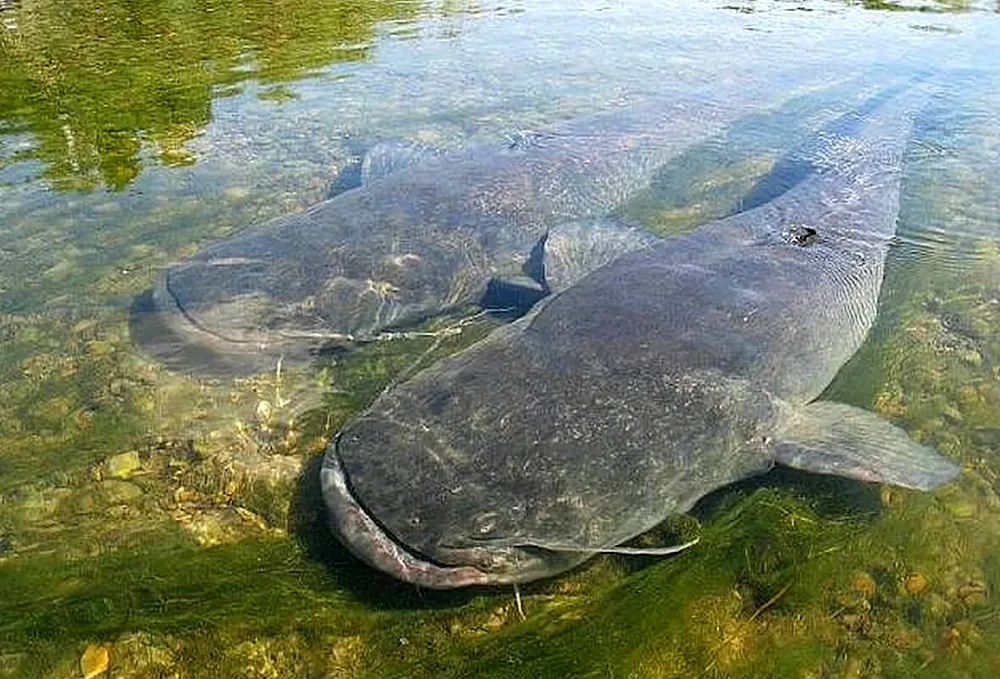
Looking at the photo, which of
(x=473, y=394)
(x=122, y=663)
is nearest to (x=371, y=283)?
(x=473, y=394)

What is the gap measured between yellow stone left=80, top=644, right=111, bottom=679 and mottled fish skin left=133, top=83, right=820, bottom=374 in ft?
6.71

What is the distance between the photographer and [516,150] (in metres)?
7.99

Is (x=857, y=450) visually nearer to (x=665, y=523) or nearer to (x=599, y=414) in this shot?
(x=665, y=523)

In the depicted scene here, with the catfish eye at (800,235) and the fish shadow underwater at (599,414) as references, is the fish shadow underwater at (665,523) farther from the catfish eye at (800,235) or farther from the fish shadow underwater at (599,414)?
the catfish eye at (800,235)

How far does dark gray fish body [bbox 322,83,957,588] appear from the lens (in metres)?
3.48

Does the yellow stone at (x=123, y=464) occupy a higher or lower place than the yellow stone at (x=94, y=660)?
lower

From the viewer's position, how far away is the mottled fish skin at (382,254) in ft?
17.2

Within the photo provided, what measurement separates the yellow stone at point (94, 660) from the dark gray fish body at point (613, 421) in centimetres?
104

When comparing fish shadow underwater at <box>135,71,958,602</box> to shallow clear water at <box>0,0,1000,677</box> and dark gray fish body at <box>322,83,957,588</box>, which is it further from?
shallow clear water at <box>0,0,1000,677</box>

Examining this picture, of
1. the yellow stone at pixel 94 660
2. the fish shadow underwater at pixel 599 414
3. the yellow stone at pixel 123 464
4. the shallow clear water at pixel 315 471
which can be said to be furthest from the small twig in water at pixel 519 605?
the yellow stone at pixel 123 464

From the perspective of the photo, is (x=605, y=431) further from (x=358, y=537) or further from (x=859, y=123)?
(x=859, y=123)

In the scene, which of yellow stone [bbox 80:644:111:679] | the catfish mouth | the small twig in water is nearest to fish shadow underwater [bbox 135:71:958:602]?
the catfish mouth

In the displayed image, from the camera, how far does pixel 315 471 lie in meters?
4.60

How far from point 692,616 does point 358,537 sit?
148cm
